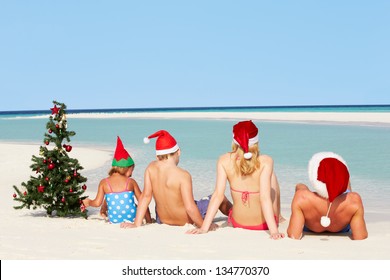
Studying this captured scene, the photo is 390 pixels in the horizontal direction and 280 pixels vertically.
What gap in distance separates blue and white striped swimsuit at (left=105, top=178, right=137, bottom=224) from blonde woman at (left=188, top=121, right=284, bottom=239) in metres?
1.15

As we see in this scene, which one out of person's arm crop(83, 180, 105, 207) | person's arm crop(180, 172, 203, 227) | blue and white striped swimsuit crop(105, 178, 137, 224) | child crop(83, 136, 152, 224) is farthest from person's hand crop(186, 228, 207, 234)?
person's arm crop(83, 180, 105, 207)

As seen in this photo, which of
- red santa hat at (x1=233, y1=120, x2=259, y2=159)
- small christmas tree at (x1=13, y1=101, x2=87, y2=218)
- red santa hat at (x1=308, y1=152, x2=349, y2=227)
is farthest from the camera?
small christmas tree at (x1=13, y1=101, x2=87, y2=218)

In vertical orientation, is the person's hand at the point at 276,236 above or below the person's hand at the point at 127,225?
below

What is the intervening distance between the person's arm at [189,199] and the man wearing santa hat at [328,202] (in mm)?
1056

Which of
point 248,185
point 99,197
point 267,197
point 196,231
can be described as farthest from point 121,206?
point 267,197

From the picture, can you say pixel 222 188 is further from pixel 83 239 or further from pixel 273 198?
pixel 83 239

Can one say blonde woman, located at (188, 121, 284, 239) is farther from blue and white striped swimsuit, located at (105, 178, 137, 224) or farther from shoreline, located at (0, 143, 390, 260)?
blue and white striped swimsuit, located at (105, 178, 137, 224)

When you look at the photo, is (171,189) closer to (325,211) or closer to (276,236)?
(276,236)

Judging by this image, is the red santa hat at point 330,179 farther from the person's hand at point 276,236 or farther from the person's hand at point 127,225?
the person's hand at point 127,225

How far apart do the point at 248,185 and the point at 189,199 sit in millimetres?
673

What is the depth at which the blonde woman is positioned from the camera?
6.31 meters

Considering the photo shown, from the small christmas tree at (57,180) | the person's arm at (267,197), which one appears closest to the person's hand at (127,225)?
the small christmas tree at (57,180)

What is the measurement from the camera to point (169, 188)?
6801 mm

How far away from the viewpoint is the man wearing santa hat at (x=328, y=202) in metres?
6.01
